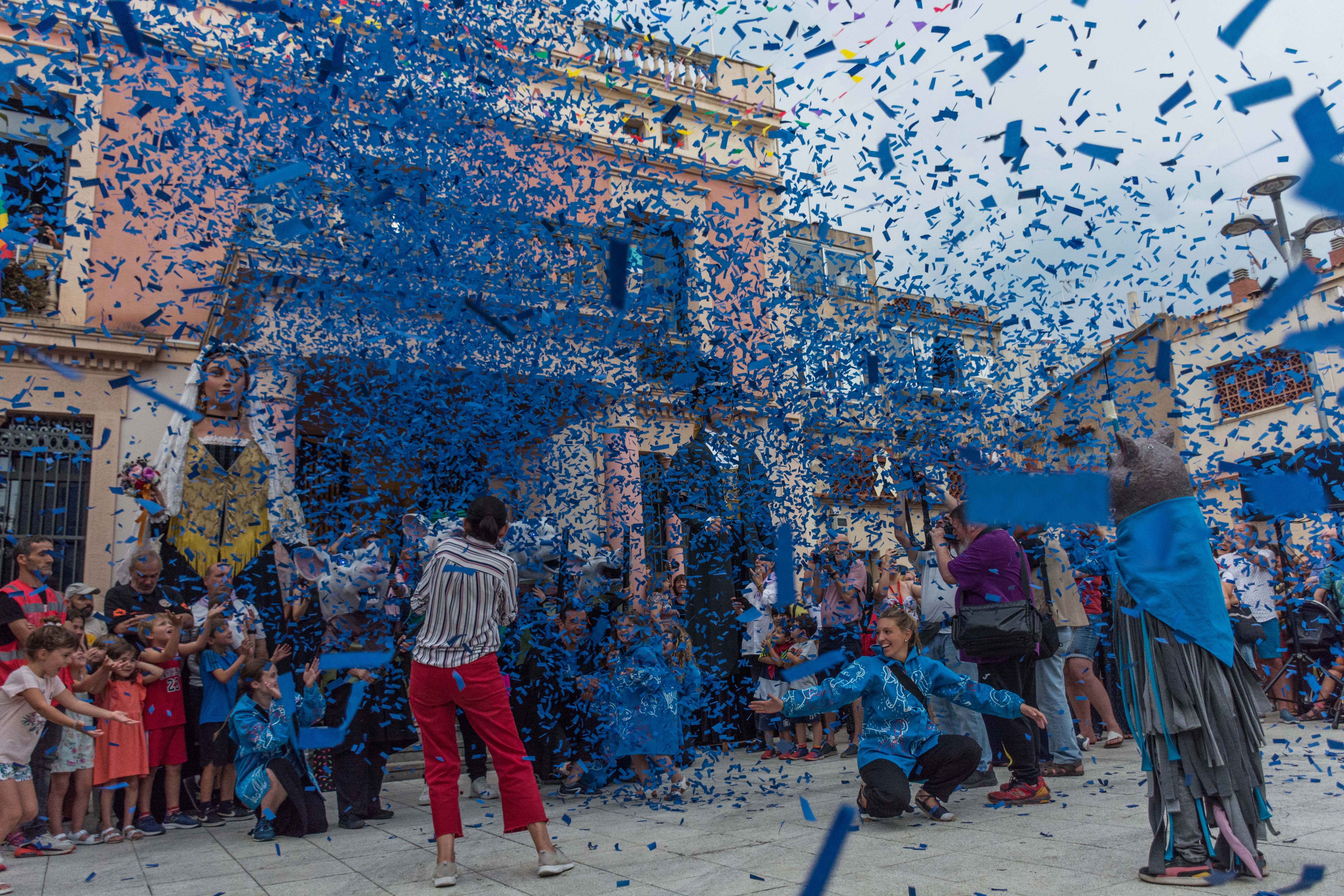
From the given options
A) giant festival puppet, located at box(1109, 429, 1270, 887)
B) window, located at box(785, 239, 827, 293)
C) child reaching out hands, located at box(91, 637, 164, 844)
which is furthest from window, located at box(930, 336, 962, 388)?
child reaching out hands, located at box(91, 637, 164, 844)

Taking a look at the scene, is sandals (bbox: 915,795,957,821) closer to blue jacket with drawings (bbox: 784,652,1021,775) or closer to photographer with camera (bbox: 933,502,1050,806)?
blue jacket with drawings (bbox: 784,652,1021,775)

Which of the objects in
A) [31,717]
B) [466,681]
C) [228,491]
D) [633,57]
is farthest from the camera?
[633,57]

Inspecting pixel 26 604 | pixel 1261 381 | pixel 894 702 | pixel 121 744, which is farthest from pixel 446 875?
pixel 1261 381

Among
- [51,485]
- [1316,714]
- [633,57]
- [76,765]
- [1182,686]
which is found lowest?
[1316,714]

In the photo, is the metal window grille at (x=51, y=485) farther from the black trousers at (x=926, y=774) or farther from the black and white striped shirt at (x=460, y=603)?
the black trousers at (x=926, y=774)

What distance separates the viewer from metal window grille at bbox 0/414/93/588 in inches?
327

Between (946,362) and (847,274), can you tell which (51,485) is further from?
(946,362)

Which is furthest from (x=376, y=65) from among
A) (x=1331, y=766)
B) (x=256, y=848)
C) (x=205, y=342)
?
(x=1331, y=766)

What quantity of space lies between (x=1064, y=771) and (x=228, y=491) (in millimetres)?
5465

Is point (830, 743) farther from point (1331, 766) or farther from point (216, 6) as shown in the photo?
point (216, 6)

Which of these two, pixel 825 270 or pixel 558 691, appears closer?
pixel 825 270

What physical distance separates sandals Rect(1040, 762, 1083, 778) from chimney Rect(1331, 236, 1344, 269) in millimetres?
4259

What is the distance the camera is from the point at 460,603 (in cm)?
365

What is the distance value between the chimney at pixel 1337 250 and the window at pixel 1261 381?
54.4 inches
